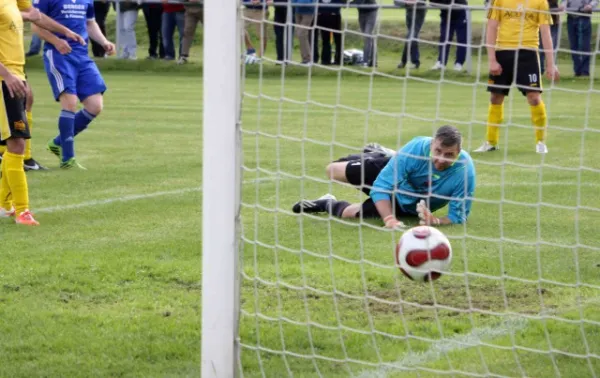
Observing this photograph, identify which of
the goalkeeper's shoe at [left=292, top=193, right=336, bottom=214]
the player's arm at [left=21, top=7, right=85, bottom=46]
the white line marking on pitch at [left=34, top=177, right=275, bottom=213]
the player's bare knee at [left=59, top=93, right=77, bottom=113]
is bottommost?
the white line marking on pitch at [left=34, top=177, right=275, bottom=213]

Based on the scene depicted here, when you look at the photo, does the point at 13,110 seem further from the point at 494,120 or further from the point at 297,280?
the point at 494,120

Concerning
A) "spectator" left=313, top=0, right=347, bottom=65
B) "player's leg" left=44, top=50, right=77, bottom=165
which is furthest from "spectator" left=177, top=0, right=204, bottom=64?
"player's leg" left=44, top=50, right=77, bottom=165

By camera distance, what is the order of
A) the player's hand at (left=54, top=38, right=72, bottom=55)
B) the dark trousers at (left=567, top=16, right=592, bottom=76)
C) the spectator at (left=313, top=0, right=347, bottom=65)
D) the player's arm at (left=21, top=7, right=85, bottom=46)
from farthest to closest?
the spectator at (left=313, top=0, right=347, bottom=65) → the dark trousers at (left=567, top=16, right=592, bottom=76) → the player's hand at (left=54, top=38, right=72, bottom=55) → the player's arm at (left=21, top=7, right=85, bottom=46)

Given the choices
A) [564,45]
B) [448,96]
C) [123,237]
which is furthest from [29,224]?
[564,45]

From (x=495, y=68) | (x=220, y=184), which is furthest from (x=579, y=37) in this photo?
(x=220, y=184)

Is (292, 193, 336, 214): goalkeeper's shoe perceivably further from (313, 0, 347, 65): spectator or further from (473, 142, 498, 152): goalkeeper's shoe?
(313, 0, 347, 65): spectator

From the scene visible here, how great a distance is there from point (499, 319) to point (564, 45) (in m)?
17.6

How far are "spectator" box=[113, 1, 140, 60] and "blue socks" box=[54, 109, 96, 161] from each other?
12678mm

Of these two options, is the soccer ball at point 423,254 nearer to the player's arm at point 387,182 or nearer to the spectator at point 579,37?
the player's arm at point 387,182

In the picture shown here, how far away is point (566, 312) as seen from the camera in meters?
5.03

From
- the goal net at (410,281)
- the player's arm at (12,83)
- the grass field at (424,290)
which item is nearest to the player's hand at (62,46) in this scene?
the goal net at (410,281)

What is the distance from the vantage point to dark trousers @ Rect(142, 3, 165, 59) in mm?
22938

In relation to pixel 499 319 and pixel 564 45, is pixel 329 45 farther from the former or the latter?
pixel 499 319

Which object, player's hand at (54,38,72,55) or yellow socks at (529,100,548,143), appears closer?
player's hand at (54,38,72,55)
